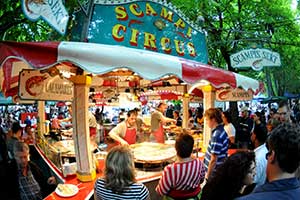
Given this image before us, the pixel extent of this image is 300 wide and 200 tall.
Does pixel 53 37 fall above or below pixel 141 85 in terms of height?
above

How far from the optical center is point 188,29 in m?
7.54

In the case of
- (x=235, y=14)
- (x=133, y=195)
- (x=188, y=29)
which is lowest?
(x=133, y=195)

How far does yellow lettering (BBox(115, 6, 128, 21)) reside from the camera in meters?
5.80

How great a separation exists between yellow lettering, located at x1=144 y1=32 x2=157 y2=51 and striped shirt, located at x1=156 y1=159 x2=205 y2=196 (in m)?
2.89

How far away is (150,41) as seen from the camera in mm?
6410

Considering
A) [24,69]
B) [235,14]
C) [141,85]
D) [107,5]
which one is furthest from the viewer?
[235,14]

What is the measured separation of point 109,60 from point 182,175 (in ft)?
5.33

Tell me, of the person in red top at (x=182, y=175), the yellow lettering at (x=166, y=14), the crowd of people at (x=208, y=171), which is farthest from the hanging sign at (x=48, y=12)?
the yellow lettering at (x=166, y=14)

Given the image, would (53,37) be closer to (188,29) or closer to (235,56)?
(188,29)

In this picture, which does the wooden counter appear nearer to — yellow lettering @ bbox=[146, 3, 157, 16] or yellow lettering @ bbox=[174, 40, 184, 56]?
yellow lettering @ bbox=[174, 40, 184, 56]

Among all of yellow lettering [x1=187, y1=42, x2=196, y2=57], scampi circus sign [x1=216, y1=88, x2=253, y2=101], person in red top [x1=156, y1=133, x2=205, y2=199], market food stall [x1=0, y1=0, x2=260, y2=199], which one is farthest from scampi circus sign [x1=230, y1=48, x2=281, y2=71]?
person in red top [x1=156, y1=133, x2=205, y2=199]

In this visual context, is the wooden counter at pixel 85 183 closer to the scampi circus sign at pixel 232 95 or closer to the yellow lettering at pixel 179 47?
the yellow lettering at pixel 179 47

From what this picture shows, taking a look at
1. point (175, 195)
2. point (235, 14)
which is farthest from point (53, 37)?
point (235, 14)

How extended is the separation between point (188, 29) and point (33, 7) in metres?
4.52
